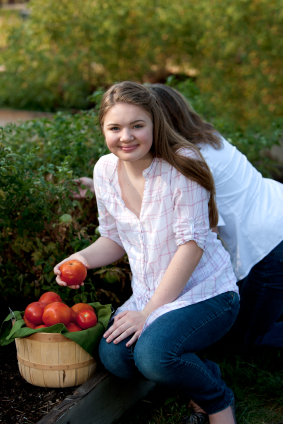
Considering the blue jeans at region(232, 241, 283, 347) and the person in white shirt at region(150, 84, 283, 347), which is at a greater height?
the person in white shirt at region(150, 84, 283, 347)

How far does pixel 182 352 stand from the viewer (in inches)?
72.7

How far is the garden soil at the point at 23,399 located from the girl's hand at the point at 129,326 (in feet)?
1.06

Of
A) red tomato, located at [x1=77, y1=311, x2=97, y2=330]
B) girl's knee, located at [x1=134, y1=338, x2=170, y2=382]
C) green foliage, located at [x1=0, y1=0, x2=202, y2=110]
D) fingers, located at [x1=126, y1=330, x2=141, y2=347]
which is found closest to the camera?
girl's knee, located at [x1=134, y1=338, x2=170, y2=382]

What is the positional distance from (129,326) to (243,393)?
872mm

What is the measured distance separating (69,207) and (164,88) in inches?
32.3

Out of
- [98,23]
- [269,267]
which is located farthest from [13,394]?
[98,23]

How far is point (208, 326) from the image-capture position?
191 cm

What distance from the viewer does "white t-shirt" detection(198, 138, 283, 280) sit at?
2375mm

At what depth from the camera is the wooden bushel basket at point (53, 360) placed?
1.91m

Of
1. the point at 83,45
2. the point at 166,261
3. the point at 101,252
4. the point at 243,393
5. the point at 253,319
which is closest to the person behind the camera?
the point at 166,261

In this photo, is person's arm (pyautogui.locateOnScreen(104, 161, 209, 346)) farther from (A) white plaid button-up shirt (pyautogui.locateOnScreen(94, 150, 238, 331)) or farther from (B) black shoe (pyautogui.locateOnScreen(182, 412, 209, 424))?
(B) black shoe (pyautogui.locateOnScreen(182, 412, 209, 424))

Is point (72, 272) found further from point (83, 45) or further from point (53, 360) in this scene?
point (83, 45)

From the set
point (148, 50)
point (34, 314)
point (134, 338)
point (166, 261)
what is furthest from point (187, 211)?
point (148, 50)

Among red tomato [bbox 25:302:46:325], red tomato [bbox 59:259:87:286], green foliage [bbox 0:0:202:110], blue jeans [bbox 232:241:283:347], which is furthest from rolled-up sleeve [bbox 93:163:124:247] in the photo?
green foliage [bbox 0:0:202:110]
